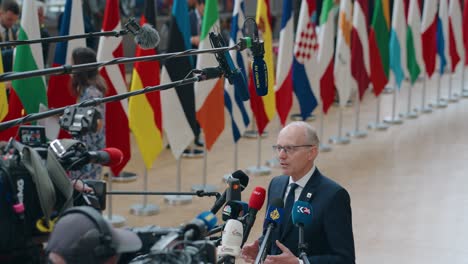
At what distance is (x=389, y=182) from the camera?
1009 cm

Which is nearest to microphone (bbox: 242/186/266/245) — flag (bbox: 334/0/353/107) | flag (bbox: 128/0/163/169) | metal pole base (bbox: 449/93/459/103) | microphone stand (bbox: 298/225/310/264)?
microphone stand (bbox: 298/225/310/264)

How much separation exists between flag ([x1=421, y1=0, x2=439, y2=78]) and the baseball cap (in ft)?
38.8

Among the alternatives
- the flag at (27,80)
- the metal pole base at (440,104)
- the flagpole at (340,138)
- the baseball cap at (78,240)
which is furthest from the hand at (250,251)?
the metal pole base at (440,104)

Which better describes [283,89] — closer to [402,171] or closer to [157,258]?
[402,171]

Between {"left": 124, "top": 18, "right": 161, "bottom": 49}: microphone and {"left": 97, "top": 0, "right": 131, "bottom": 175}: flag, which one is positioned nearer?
{"left": 124, "top": 18, "right": 161, "bottom": 49}: microphone

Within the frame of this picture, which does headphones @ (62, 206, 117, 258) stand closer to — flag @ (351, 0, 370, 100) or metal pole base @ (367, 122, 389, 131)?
flag @ (351, 0, 370, 100)

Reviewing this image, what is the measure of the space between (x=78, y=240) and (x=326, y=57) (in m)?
9.42

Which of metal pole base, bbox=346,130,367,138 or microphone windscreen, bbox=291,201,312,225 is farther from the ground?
microphone windscreen, bbox=291,201,312,225

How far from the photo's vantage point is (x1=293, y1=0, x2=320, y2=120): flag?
36.4 feet

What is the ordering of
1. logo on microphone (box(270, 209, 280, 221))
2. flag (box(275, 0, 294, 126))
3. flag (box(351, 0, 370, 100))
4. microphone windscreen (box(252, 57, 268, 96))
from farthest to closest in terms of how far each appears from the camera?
flag (box(351, 0, 370, 100)) → flag (box(275, 0, 294, 126)) → microphone windscreen (box(252, 57, 268, 96)) → logo on microphone (box(270, 209, 280, 221))

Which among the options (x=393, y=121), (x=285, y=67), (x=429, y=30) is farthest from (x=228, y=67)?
(x=429, y=30)

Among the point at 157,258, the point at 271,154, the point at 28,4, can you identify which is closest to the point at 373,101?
the point at 271,154

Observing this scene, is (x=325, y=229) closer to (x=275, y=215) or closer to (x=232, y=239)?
(x=275, y=215)

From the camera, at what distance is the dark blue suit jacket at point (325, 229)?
4203mm
